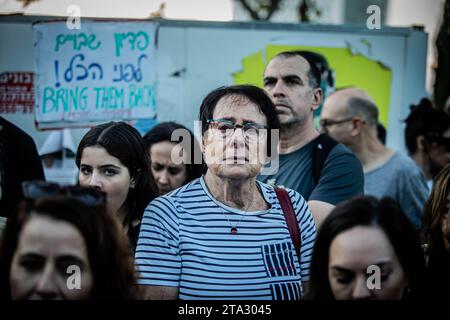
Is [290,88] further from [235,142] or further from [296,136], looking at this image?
[235,142]

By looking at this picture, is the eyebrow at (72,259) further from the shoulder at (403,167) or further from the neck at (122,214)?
the shoulder at (403,167)

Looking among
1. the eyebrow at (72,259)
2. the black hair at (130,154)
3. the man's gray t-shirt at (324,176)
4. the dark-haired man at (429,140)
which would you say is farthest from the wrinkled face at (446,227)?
the dark-haired man at (429,140)

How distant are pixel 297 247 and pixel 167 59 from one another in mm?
3904

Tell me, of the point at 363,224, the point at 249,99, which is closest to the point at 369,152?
the point at 249,99

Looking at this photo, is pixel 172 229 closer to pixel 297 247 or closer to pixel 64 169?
pixel 297 247

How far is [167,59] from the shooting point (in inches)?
253

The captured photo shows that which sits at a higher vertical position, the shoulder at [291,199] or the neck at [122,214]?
the shoulder at [291,199]

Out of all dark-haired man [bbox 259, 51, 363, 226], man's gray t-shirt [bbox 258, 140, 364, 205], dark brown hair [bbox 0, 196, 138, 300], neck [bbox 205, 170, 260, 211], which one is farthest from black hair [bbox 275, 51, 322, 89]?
dark brown hair [bbox 0, 196, 138, 300]

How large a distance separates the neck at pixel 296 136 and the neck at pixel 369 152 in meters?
1.48

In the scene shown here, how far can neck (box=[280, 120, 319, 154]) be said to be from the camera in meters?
3.84

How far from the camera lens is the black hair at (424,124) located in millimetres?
6000

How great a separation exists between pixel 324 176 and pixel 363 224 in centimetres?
115

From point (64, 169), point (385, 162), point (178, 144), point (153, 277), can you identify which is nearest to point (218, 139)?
point (153, 277)
